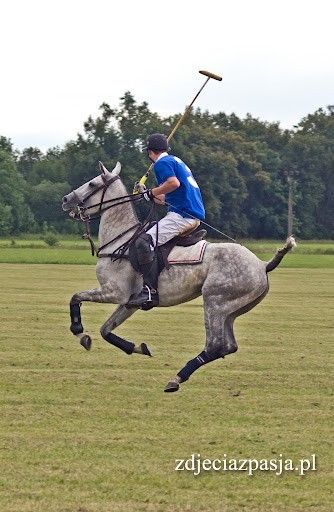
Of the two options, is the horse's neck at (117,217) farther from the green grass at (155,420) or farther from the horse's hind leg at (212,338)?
the green grass at (155,420)

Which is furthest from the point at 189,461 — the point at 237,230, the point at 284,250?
the point at 237,230

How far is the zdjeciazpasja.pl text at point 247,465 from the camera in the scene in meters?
7.86

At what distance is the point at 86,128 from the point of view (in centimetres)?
7475

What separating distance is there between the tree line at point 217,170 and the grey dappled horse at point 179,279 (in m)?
52.9

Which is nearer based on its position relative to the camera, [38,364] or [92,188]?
[92,188]

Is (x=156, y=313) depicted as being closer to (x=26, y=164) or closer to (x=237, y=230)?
(x=237, y=230)

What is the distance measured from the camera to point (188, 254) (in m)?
10.6

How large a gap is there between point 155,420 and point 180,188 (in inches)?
90.9

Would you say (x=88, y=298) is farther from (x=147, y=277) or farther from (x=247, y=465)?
(x=247, y=465)

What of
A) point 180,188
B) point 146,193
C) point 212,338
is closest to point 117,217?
point 146,193

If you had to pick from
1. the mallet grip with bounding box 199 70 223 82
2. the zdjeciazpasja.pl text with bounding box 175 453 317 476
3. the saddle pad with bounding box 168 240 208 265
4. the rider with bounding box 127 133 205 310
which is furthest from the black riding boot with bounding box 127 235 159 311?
the zdjeciazpasja.pl text with bounding box 175 453 317 476

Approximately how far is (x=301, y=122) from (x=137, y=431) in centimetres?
10462

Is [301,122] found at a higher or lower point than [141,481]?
higher

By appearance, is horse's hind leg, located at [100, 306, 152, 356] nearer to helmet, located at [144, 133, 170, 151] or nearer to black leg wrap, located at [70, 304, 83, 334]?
black leg wrap, located at [70, 304, 83, 334]
